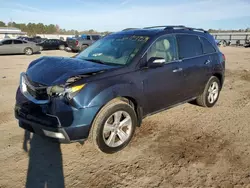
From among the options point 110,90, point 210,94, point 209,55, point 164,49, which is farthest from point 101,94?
point 210,94

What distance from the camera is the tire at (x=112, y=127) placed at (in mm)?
3291

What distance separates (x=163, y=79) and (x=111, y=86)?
46.5 inches

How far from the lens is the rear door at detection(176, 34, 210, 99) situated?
182 inches

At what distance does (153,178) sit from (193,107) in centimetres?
313

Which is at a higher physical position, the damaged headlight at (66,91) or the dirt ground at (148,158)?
the damaged headlight at (66,91)

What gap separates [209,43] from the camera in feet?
18.0

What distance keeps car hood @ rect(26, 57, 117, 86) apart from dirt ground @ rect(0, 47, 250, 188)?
1.11 metres

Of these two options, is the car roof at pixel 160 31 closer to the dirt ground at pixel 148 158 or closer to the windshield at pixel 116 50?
the windshield at pixel 116 50

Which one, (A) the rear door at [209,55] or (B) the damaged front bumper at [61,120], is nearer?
(B) the damaged front bumper at [61,120]

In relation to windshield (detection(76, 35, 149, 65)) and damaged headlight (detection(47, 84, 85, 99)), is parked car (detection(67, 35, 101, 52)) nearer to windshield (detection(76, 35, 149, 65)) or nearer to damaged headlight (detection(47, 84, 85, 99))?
windshield (detection(76, 35, 149, 65))

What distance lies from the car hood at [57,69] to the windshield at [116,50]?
0.34 meters

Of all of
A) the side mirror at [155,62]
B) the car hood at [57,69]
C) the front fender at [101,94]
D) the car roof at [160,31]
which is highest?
the car roof at [160,31]

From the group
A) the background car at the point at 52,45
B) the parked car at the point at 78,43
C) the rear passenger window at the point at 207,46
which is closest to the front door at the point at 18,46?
the parked car at the point at 78,43

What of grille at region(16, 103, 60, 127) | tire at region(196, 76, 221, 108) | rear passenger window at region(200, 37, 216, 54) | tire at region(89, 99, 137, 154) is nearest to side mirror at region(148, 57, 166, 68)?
tire at region(89, 99, 137, 154)
